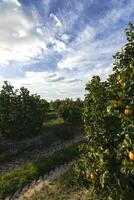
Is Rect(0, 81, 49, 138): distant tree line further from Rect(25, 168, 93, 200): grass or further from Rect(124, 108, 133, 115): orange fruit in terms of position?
Rect(124, 108, 133, 115): orange fruit

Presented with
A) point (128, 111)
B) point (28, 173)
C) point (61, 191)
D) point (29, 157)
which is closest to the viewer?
point (128, 111)

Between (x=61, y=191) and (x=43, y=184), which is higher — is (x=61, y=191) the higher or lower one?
the lower one

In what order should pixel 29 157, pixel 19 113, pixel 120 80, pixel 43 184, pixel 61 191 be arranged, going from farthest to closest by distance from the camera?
pixel 19 113 → pixel 29 157 → pixel 43 184 → pixel 61 191 → pixel 120 80

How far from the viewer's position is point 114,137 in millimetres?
10273

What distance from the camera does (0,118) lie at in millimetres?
30922

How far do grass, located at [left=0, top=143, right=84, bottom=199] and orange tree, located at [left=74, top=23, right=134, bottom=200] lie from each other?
8216 millimetres

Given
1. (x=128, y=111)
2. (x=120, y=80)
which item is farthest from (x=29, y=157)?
(x=128, y=111)

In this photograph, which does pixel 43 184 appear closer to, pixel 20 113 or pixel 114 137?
pixel 114 137

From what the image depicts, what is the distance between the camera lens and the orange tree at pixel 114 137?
9227 millimetres

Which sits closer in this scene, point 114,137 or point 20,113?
point 114,137

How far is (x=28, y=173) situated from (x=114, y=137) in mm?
11980

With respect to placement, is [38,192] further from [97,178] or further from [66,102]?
[66,102]

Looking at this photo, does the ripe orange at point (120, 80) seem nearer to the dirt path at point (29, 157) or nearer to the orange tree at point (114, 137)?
the orange tree at point (114, 137)

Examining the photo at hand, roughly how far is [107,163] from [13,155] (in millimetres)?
18233
